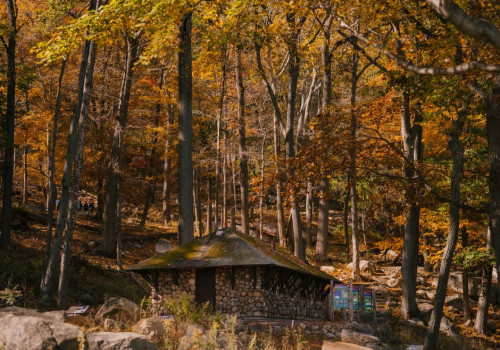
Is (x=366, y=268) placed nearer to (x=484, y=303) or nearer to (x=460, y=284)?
(x=460, y=284)

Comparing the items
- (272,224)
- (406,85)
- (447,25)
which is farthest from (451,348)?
(272,224)

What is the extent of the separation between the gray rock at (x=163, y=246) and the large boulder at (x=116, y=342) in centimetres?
2054

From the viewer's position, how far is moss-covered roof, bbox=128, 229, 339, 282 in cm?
1830

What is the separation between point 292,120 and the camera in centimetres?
2547

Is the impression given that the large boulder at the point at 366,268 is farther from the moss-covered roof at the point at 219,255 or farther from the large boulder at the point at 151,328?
the large boulder at the point at 151,328

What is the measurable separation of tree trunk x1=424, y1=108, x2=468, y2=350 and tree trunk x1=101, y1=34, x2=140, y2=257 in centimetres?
1473

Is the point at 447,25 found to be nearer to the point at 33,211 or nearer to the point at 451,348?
the point at 451,348

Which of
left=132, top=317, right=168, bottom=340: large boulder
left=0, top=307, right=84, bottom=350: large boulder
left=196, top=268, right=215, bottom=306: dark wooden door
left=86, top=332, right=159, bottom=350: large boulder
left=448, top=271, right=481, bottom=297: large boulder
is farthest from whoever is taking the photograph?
left=448, top=271, right=481, bottom=297: large boulder

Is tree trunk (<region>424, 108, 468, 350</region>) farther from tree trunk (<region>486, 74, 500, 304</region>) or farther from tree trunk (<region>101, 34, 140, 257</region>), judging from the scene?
tree trunk (<region>101, 34, 140, 257</region>)

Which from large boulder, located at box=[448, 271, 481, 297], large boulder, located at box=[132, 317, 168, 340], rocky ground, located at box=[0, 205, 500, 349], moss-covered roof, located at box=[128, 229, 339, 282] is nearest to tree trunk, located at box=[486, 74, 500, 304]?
rocky ground, located at box=[0, 205, 500, 349]

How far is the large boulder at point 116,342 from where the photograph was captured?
8.82 meters

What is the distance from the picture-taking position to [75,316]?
12773 millimetres

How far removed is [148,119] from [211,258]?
20.4 meters

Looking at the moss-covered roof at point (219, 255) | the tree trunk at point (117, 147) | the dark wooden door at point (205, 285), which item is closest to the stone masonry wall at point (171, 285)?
the dark wooden door at point (205, 285)
